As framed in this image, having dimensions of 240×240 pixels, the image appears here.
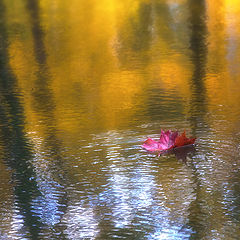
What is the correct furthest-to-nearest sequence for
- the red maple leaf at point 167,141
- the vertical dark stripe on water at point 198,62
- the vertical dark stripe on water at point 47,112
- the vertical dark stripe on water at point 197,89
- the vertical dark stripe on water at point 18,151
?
the vertical dark stripe on water at point 198,62 < the red maple leaf at point 167,141 < the vertical dark stripe on water at point 47,112 < the vertical dark stripe on water at point 18,151 < the vertical dark stripe on water at point 197,89

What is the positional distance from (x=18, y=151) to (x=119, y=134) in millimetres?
767

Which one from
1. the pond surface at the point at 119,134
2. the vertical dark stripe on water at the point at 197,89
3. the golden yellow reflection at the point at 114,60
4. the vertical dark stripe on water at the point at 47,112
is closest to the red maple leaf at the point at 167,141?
the pond surface at the point at 119,134

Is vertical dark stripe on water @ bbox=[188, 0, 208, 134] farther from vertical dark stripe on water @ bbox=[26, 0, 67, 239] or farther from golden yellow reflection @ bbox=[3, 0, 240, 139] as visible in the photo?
vertical dark stripe on water @ bbox=[26, 0, 67, 239]

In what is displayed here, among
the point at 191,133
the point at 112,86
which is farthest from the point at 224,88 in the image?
the point at 191,133

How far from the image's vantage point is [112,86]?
22.4ft

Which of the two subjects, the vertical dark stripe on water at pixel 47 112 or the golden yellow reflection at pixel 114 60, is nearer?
the vertical dark stripe on water at pixel 47 112

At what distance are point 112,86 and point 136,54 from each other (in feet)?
6.83

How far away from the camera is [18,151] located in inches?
183

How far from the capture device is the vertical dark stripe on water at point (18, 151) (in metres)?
3.44

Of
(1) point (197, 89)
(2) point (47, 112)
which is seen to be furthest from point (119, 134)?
(1) point (197, 89)

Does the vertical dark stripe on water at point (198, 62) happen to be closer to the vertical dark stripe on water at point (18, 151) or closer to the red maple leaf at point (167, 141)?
the red maple leaf at point (167, 141)

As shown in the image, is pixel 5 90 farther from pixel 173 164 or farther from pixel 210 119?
pixel 173 164

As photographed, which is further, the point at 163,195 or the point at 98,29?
the point at 98,29

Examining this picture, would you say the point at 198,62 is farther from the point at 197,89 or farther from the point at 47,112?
the point at 47,112
